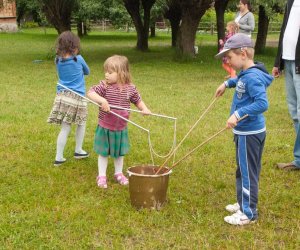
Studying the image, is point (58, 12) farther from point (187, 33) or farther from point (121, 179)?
point (121, 179)

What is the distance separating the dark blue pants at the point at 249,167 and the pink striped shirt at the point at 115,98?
3.76 ft

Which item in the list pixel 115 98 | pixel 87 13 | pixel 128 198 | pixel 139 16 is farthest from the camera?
pixel 87 13

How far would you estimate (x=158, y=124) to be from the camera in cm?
695

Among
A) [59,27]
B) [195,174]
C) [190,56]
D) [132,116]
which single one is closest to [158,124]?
[132,116]

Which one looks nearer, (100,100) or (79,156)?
(100,100)

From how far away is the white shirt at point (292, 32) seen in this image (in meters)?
4.68

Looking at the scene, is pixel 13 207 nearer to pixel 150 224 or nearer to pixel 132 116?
pixel 150 224

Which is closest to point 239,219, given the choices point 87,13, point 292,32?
point 292,32

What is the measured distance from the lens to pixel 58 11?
681 inches

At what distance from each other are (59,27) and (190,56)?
4.90 meters

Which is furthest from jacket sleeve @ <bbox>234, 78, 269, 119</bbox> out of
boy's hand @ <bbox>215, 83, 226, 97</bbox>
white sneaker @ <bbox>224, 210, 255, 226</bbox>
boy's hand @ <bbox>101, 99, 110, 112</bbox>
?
boy's hand @ <bbox>101, 99, 110, 112</bbox>

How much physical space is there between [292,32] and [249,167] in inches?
67.7

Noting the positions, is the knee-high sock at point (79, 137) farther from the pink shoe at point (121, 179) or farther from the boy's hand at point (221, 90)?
the boy's hand at point (221, 90)

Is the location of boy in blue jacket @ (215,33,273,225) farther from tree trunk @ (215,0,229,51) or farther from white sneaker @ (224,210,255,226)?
tree trunk @ (215,0,229,51)
